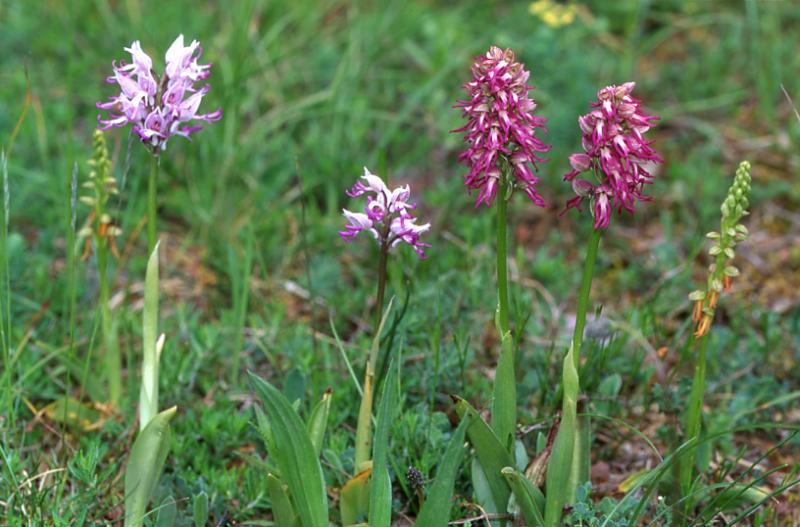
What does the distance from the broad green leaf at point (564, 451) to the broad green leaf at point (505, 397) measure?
12 cm

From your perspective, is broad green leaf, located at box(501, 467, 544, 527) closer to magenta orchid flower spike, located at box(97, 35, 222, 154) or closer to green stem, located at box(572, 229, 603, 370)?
green stem, located at box(572, 229, 603, 370)

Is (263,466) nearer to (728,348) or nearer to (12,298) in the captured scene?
(12,298)

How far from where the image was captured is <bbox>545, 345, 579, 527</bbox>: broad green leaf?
7.42ft

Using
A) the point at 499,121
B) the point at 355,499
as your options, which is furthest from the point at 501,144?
the point at 355,499

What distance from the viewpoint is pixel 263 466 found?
2.39 metres

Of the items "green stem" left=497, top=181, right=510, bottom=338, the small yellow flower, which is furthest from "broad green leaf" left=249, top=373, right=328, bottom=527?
the small yellow flower

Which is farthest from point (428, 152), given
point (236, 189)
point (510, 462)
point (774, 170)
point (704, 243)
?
point (510, 462)

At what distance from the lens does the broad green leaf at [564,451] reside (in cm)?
226

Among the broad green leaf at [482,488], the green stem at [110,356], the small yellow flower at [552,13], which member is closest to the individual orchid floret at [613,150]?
the broad green leaf at [482,488]

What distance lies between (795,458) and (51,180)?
3175 mm

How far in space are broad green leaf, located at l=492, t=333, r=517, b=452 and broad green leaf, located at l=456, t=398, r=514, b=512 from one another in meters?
0.04

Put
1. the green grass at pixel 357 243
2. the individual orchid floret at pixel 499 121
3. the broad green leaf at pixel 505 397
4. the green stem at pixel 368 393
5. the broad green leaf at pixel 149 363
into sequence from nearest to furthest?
1. the individual orchid floret at pixel 499 121
2. the broad green leaf at pixel 505 397
3. the green stem at pixel 368 393
4. the broad green leaf at pixel 149 363
5. the green grass at pixel 357 243

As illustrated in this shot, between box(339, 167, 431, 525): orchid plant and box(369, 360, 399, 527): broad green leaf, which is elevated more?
box(339, 167, 431, 525): orchid plant

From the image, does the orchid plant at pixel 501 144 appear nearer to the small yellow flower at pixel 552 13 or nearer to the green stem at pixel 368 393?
the green stem at pixel 368 393
